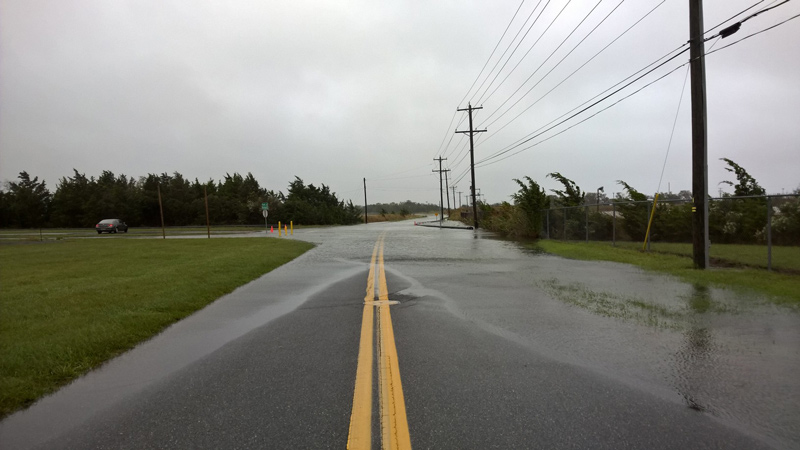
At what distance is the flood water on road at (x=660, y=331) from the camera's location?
3758 mm

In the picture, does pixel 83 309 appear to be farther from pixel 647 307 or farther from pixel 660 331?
pixel 647 307

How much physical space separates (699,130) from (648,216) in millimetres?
6568

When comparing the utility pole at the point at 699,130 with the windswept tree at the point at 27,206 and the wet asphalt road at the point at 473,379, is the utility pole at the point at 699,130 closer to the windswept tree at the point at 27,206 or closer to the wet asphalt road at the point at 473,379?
the wet asphalt road at the point at 473,379

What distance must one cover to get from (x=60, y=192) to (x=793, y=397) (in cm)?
8563

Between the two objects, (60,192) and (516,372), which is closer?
(516,372)

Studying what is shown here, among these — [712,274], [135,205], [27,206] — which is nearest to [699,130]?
[712,274]

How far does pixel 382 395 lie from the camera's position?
3.83 m

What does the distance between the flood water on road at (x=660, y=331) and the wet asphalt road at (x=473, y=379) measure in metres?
0.03

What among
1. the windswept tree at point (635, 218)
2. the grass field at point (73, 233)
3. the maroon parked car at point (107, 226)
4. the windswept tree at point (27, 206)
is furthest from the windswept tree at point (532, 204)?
the windswept tree at point (27, 206)

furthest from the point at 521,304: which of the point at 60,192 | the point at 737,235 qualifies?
the point at 60,192

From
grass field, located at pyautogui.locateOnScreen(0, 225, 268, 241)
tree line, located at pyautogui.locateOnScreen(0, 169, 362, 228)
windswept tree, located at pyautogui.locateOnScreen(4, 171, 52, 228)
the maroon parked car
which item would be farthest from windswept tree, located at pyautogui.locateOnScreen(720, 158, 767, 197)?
windswept tree, located at pyautogui.locateOnScreen(4, 171, 52, 228)

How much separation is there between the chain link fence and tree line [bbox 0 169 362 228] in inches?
2227

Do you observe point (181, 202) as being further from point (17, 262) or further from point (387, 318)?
point (387, 318)

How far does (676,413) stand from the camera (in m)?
3.47
